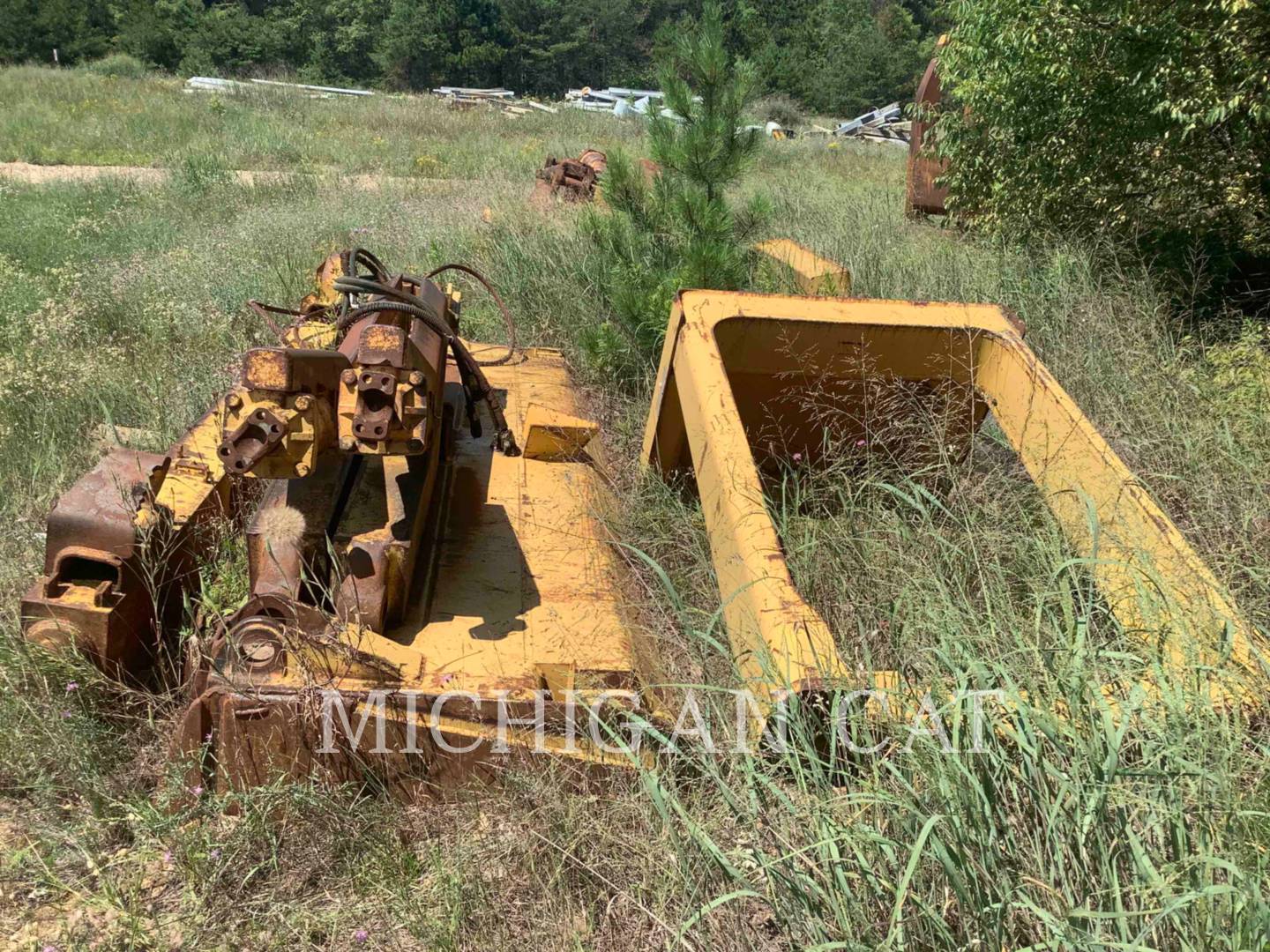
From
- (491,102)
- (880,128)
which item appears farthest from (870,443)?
Result: (491,102)

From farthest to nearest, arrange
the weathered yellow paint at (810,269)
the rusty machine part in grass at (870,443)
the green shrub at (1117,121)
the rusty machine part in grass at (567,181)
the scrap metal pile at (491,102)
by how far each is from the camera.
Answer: the scrap metal pile at (491,102) < the rusty machine part in grass at (567,181) < the weathered yellow paint at (810,269) < the green shrub at (1117,121) < the rusty machine part in grass at (870,443)

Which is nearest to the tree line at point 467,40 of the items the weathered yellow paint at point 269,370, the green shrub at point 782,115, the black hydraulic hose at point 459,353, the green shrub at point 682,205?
the green shrub at point 782,115

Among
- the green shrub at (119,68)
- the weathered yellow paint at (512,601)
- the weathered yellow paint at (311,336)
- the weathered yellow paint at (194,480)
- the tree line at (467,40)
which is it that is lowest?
the weathered yellow paint at (512,601)

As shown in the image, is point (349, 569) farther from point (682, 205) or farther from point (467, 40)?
point (467, 40)

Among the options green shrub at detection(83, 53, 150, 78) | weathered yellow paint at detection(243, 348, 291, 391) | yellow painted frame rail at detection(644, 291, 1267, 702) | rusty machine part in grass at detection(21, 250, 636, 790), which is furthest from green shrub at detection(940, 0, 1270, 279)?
green shrub at detection(83, 53, 150, 78)

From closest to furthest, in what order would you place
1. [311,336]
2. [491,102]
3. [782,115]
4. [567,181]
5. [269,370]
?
[269,370]
[311,336]
[567,181]
[491,102]
[782,115]

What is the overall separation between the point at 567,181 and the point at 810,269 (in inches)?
163

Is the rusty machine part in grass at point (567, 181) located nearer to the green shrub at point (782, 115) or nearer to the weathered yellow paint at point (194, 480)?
the weathered yellow paint at point (194, 480)

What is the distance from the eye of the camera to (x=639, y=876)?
1.92 metres

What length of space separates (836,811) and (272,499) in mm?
1694

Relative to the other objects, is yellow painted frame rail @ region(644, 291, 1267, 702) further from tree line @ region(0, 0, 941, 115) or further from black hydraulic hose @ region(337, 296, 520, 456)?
tree line @ region(0, 0, 941, 115)

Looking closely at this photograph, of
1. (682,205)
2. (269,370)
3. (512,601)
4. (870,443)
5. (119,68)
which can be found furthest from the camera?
(119,68)

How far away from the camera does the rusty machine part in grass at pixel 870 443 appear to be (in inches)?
71.0

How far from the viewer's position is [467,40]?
41500 millimetres
